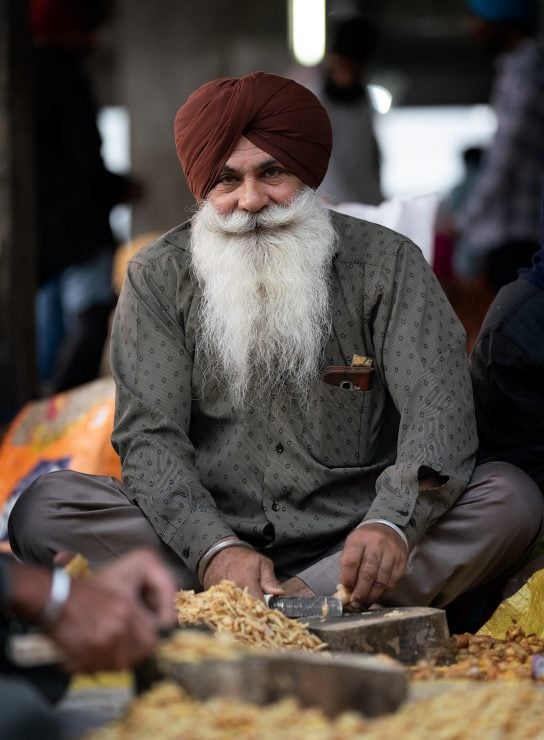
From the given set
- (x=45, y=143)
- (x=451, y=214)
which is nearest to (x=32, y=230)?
(x=45, y=143)

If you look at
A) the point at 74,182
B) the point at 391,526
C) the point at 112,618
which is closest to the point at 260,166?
the point at 391,526

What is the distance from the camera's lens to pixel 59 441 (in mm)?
5426

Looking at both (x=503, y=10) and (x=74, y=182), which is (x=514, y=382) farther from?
(x=74, y=182)

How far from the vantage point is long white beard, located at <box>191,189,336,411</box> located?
3904mm

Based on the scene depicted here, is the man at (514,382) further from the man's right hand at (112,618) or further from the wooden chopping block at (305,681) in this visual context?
the man's right hand at (112,618)

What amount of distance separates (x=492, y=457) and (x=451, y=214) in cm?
1141

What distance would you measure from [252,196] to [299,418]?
0.65 m

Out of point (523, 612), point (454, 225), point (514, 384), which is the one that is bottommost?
point (454, 225)

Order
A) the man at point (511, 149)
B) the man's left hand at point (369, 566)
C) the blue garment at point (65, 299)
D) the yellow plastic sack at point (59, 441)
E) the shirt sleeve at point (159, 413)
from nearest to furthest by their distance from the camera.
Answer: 1. the man's left hand at point (369, 566)
2. the shirt sleeve at point (159, 413)
3. the yellow plastic sack at point (59, 441)
4. the man at point (511, 149)
5. the blue garment at point (65, 299)

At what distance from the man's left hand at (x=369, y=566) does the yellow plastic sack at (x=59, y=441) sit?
6.17ft

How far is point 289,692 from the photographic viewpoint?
2.37 metres

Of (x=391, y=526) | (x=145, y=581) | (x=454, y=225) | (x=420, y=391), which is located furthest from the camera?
(x=454, y=225)

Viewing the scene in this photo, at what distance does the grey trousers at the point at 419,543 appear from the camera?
12.3 ft

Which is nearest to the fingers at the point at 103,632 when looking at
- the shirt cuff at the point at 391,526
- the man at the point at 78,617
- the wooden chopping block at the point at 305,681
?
the man at the point at 78,617
